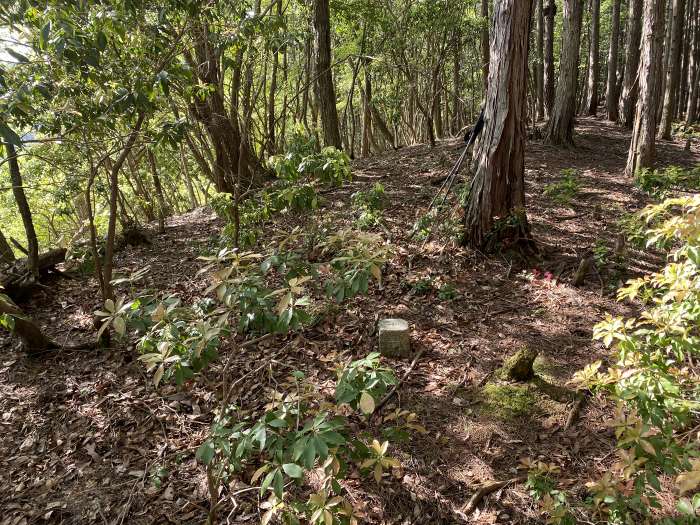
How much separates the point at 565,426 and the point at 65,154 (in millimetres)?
7996

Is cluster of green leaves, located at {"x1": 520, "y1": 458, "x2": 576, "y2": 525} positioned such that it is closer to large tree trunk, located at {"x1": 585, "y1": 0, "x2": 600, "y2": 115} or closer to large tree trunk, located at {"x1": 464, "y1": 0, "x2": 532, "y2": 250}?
large tree trunk, located at {"x1": 464, "y1": 0, "x2": 532, "y2": 250}

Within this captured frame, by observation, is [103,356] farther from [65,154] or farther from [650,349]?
[650,349]

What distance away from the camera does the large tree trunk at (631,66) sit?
11.9m

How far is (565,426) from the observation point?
Answer: 319cm

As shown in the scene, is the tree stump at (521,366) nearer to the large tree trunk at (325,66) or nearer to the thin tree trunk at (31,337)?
the thin tree trunk at (31,337)

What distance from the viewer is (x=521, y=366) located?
3586 mm

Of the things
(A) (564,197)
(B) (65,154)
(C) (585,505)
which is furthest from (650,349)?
(B) (65,154)

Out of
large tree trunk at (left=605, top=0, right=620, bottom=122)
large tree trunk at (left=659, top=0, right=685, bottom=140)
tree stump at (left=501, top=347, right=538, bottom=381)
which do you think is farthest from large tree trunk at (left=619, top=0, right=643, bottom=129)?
tree stump at (left=501, top=347, right=538, bottom=381)

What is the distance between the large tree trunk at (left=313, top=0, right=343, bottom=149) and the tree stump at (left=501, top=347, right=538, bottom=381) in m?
6.34

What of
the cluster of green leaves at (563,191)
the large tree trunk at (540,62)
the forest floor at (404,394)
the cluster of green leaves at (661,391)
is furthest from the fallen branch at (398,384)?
the large tree trunk at (540,62)

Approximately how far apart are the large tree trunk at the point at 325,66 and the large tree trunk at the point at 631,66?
895cm

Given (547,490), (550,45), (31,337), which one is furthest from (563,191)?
(550,45)

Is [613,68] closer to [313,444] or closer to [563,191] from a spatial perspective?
[563,191]

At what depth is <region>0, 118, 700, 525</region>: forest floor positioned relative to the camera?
2.93 meters
